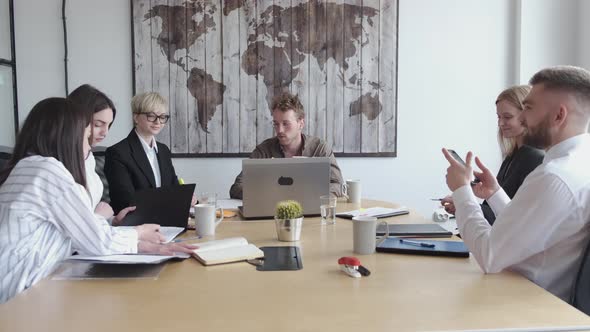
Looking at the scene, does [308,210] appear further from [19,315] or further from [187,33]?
[187,33]

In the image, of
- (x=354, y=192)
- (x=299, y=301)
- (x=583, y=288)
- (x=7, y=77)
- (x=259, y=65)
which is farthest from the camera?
(x=259, y=65)

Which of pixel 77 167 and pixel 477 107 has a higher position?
pixel 477 107

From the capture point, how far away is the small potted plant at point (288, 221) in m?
1.66

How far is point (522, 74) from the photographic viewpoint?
11.5ft

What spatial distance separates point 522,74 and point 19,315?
11.3 feet

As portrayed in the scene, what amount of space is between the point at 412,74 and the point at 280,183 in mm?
1891

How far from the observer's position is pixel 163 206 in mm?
1871

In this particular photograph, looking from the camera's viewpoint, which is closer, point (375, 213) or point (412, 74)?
point (375, 213)

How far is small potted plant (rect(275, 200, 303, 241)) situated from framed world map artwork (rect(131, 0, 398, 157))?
6.15 ft

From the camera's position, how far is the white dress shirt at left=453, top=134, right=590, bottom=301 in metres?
1.26

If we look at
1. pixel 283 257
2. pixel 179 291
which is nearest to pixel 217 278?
pixel 179 291

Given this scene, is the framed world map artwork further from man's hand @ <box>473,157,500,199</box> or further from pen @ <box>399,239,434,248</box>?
pen @ <box>399,239,434,248</box>

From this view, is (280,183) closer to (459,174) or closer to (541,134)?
(459,174)

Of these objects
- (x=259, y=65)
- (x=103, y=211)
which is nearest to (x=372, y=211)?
(x=103, y=211)
